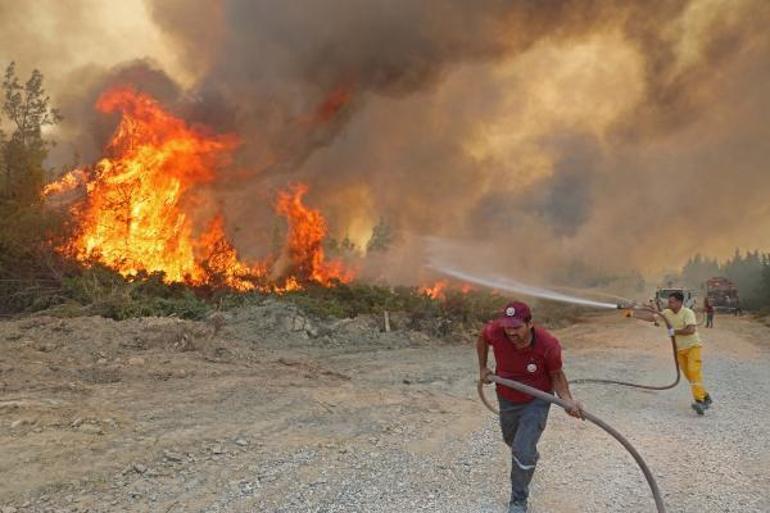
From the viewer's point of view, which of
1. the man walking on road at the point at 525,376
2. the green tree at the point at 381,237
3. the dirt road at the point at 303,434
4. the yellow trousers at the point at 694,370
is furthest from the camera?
the green tree at the point at 381,237

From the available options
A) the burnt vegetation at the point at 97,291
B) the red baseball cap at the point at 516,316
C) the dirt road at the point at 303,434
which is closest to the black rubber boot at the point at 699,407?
the dirt road at the point at 303,434

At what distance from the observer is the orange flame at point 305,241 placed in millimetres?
20719

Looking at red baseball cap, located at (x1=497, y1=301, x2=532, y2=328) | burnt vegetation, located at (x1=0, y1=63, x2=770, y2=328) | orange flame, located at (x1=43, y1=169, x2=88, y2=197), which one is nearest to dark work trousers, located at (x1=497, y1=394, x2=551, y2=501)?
red baseball cap, located at (x1=497, y1=301, x2=532, y2=328)

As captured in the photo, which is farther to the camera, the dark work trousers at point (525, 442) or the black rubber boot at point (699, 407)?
the black rubber boot at point (699, 407)

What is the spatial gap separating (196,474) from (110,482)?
29.4 inches

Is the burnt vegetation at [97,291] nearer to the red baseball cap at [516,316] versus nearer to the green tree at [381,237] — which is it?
the green tree at [381,237]

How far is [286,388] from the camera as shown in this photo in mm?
9023

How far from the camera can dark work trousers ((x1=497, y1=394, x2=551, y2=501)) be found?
4.59 meters

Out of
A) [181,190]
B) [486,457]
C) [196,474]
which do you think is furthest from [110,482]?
[181,190]

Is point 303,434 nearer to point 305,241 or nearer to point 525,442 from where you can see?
point 525,442

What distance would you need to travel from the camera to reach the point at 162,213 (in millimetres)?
18984

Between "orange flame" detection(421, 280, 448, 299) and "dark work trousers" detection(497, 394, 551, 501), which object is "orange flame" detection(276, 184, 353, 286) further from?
"dark work trousers" detection(497, 394, 551, 501)

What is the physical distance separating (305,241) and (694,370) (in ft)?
49.0

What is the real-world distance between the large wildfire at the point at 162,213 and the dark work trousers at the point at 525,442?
1491cm
